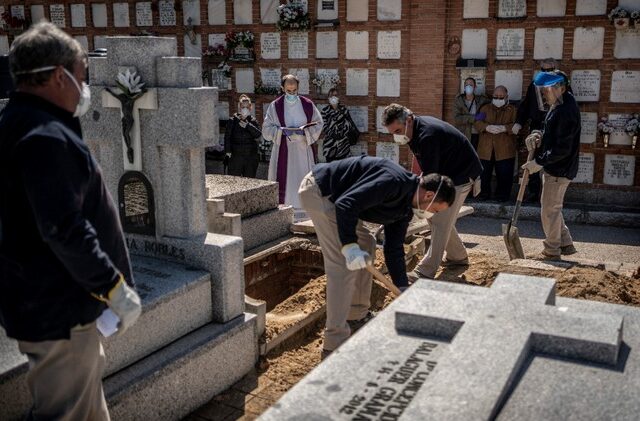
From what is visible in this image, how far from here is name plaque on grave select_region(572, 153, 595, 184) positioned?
34.0 ft

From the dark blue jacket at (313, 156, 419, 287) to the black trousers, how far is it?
216 inches

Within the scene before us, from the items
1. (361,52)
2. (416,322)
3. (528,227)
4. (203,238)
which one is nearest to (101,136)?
(203,238)

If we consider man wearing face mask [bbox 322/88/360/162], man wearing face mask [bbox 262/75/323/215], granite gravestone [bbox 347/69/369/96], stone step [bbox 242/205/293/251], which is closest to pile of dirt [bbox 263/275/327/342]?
stone step [bbox 242/205/293/251]

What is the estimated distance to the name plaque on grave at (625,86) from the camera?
992 cm

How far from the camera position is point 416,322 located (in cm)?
352

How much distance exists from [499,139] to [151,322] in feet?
23.3

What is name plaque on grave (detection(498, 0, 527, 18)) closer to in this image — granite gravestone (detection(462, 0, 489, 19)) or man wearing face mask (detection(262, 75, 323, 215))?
granite gravestone (detection(462, 0, 489, 19))

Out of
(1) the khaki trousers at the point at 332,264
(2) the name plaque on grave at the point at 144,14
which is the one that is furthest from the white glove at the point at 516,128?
(2) the name plaque on grave at the point at 144,14

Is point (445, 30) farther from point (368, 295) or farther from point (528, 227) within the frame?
point (368, 295)

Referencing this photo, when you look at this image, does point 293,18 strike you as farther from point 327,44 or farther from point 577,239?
point 577,239

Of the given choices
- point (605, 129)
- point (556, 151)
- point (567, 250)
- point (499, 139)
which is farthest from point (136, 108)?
point (605, 129)

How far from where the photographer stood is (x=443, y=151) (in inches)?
265

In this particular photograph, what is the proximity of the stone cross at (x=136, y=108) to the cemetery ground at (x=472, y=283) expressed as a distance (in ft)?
5.17

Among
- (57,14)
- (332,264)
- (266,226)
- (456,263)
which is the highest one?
(57,14)
